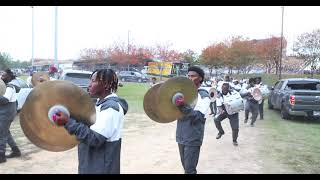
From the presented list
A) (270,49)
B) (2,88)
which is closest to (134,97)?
(2,88)

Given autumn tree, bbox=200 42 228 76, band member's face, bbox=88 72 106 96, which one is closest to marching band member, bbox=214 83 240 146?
band member's face, bbox=88 72 106 96

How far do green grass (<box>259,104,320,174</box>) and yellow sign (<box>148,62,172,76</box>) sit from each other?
125 feet

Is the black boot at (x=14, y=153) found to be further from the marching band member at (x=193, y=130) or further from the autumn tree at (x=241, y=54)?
the autumn tree at (x=241, y=54)

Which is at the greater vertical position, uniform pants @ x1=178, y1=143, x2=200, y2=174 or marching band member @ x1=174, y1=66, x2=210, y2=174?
marching band member @ x1=174, y1=66, x2=210, y2=174

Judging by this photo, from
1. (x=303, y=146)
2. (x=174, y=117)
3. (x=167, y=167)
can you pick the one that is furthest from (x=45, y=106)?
(x=303, y=146)

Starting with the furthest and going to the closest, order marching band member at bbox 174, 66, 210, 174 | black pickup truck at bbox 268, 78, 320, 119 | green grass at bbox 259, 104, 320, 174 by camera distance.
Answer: black pickup truck at bbox 268, 78, 320, 119 < green grass at bbox 259, 104, 320, 174 < marching band member at bbox 174, 66, 210, 174

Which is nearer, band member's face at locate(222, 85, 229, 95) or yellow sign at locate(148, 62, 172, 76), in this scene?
band member's face at locate(222, 85, 229, 95)

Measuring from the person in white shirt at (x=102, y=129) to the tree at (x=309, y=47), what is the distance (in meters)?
42.8

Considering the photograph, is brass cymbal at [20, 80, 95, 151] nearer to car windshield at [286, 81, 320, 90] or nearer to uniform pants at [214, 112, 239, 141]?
uniform pants at [214, 112, 239, 141]

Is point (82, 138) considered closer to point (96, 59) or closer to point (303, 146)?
point (303, 146)

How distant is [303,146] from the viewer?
1041 cm

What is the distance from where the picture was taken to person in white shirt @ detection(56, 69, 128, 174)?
3109 mm

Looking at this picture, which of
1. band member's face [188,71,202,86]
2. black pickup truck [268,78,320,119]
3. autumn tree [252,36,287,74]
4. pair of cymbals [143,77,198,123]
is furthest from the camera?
autumn tree [252,36,287,74]

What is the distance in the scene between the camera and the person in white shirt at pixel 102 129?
311 centimetres
